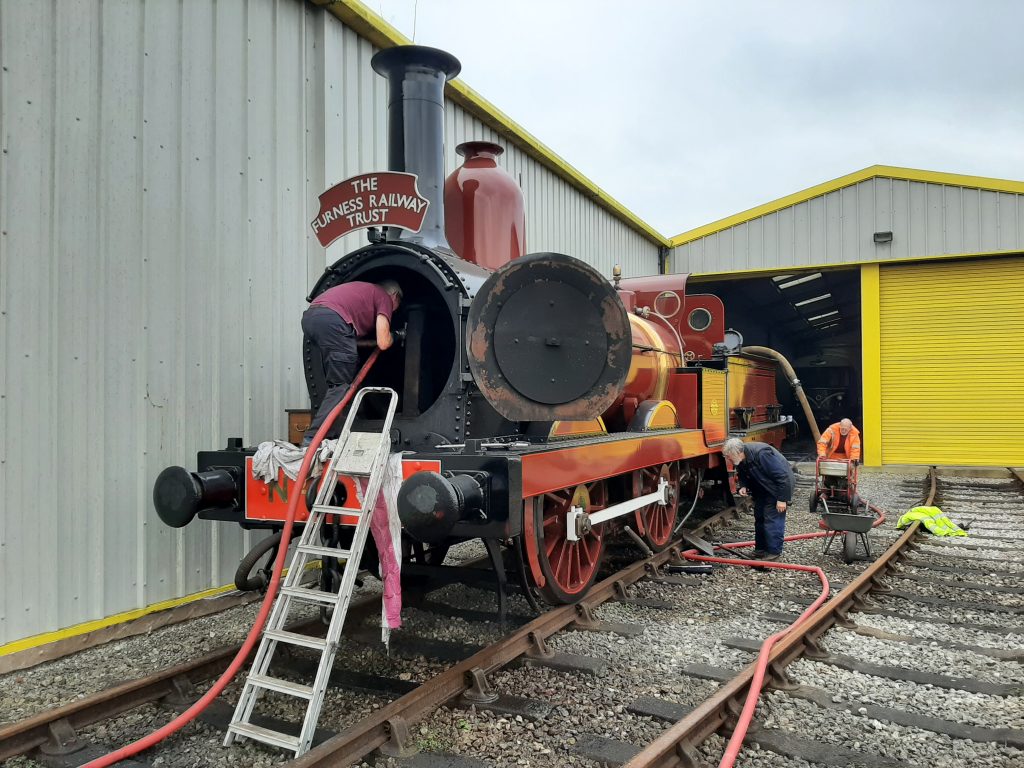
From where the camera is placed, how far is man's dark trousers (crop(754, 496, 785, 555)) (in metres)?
6.52

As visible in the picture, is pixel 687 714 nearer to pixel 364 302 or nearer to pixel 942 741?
pixel 942 741

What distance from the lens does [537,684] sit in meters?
3.62

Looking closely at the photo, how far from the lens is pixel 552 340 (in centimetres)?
397

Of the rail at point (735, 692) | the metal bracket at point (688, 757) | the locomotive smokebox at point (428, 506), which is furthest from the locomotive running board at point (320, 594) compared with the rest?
the metal bracket at point (688, 757)

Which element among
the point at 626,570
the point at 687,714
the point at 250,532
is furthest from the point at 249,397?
the point at 687,714

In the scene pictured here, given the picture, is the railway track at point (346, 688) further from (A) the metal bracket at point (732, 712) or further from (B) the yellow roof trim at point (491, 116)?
(B) the yellow roof trim at point (491, 116)

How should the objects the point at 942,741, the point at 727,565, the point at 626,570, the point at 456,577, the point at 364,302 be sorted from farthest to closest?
the point at 727,565
the point at 626,570
the point at 456,577
the point at 364,302
the point at 942,741

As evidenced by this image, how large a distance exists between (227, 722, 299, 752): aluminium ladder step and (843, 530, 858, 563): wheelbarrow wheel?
5.10 m

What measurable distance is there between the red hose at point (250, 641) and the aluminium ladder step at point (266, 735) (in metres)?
0.16

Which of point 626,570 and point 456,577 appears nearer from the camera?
point 456,577

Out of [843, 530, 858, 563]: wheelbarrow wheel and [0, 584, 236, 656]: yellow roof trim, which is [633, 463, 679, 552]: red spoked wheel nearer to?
[843, 530, 858, 563]: wheelbarrow wheel

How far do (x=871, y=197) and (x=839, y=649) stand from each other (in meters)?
12.3

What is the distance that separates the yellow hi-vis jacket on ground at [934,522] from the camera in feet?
25.6

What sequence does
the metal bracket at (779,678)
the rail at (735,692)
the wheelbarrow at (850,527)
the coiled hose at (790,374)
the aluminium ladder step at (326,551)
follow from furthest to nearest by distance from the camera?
the coiled hose at (790,374) → the wheelbarrow at (850,527) → the metal bracket at (779,678) → the aluminium ladder step at (326,551) → the rail at (735,692)
